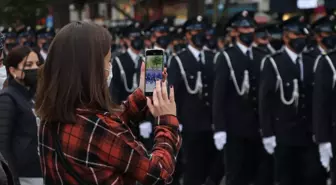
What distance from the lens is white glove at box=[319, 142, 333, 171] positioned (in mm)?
7730

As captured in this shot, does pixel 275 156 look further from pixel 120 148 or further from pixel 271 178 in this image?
pixel 120 148

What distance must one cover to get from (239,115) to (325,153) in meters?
1.52

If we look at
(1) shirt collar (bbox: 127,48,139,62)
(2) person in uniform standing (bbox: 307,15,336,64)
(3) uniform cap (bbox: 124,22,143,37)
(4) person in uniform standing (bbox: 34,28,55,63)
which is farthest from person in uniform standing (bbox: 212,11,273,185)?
(4) person in uniform standing (bbox: 34,28,55,63)

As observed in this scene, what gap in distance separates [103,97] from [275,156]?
19.2ft

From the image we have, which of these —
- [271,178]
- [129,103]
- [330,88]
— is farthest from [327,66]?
[129,103]

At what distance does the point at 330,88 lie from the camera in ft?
25.5

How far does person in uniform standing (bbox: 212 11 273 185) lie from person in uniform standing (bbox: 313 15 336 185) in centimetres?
126

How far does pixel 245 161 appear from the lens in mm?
8938

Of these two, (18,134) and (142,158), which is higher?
(142,158)

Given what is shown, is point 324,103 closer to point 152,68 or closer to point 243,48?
point 243,48

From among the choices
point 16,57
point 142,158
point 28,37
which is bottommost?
point 28,37

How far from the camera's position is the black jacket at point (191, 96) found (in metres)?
9.52

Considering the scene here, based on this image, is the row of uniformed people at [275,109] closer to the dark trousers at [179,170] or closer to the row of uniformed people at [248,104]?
the row of uniformed people at [248,104]

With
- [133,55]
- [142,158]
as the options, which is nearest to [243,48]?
[133,55]
